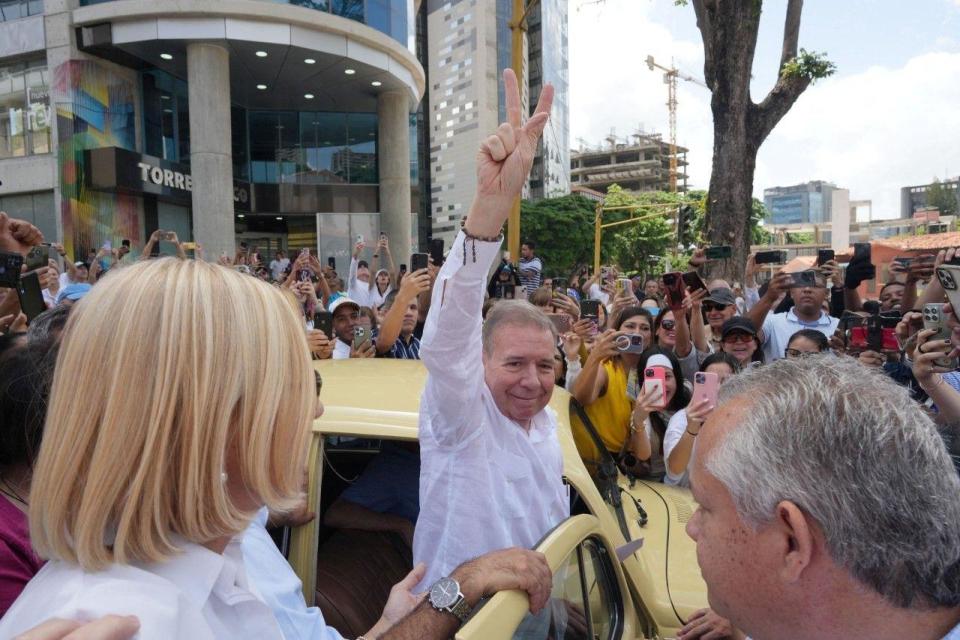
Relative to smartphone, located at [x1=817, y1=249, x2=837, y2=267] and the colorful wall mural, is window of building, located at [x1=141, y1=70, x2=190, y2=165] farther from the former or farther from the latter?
smartphone, located at [x1=817, y1=249, x2=837, y2=267]

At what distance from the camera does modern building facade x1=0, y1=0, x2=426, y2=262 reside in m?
19.5

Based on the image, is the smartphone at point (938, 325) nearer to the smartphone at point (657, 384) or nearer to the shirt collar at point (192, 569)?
the smartphone at point (657, 384)

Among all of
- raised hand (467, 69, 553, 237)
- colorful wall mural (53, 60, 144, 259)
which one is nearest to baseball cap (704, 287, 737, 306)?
raised hand (467, 69, 553, 237)

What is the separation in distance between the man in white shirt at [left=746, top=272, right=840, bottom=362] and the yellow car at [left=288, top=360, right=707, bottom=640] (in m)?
2.79

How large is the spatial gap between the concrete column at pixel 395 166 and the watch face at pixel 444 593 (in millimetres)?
24062

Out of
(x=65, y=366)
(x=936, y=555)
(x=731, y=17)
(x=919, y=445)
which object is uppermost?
(x=731, y=17)

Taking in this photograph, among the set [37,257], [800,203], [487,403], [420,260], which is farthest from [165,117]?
[800,203]

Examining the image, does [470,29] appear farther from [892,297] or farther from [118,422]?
[118,422]

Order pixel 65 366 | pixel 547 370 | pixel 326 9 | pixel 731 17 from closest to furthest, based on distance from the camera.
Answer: pixel 65 366 → pixel 547 370 → pixel 731 17 → pixel 326 9

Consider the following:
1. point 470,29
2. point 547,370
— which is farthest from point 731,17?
point 470,29

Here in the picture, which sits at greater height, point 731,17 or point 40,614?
point 731,17

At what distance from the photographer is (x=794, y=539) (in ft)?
3.50

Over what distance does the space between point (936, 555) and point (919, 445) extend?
17 centimetres

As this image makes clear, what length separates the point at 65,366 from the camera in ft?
3.22
